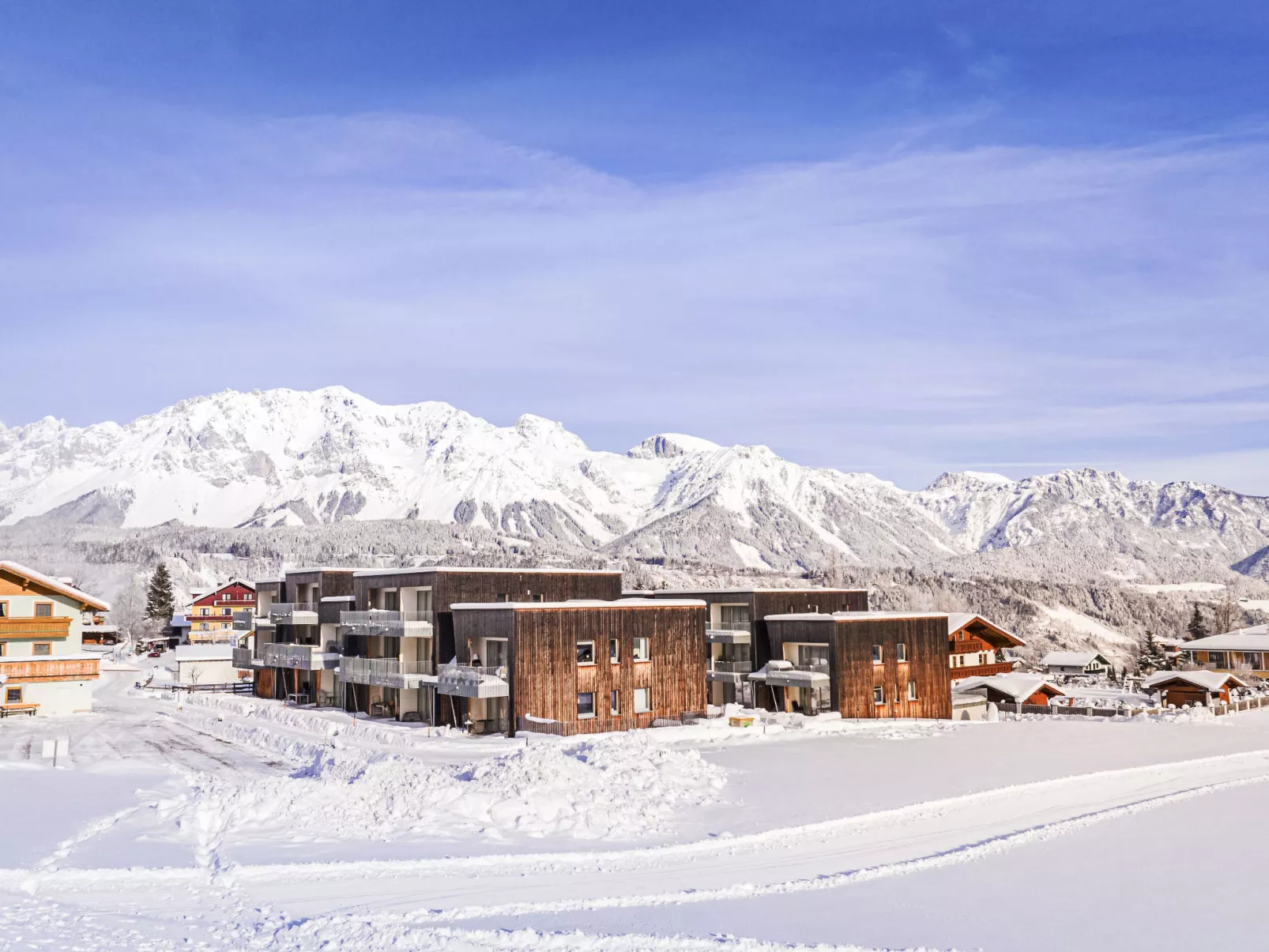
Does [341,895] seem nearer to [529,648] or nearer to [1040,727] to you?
[529,648]

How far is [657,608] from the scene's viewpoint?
2115 inches

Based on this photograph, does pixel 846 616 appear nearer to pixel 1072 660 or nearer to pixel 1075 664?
pixel 1075 664

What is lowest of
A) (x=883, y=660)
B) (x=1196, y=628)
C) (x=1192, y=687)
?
(x=1192, y=687)

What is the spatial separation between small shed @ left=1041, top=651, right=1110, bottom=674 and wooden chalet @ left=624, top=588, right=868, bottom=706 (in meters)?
69.3

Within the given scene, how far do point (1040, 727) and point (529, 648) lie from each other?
28.3m

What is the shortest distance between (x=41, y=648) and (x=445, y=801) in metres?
41.9

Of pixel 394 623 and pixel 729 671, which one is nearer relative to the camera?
pixel 394 623

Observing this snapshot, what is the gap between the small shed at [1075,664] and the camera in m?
124

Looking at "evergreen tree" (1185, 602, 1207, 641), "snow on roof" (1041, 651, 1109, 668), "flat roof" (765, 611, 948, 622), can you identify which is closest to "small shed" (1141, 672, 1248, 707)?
"flat roof" (765, 611, 948, 622)

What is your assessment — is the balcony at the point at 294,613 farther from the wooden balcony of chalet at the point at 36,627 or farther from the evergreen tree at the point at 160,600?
the evergreen tree at the point at 160,600

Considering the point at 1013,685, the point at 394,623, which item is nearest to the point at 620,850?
the point at 394,623

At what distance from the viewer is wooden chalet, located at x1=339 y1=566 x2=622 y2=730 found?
181ft

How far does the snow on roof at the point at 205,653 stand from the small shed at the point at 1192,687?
7676 cm

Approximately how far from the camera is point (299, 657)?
66688mm
